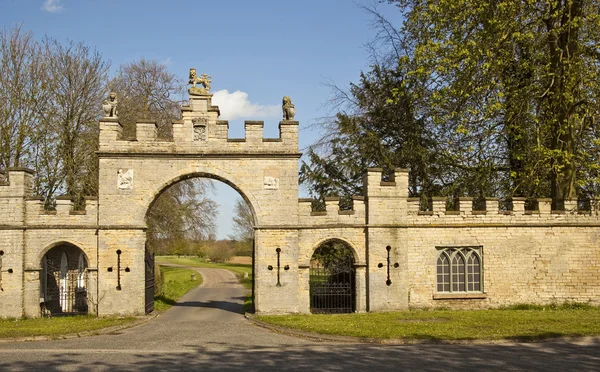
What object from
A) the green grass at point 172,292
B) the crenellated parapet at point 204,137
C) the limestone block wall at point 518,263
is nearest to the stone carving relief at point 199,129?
the crenellated parapet at point 204,137

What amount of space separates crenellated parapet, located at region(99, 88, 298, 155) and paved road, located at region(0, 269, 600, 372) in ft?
19.1

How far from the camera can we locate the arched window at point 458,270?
1934 cm

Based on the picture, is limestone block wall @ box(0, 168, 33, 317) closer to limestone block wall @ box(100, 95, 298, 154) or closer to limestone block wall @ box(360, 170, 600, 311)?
limestone block wall @ box(100, 95, 298, 154)

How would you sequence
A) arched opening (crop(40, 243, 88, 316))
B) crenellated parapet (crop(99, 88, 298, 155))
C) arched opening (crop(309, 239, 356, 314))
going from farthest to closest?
arched opening (crop(40, 243, 88, 316)) < arched opening (crop(309, 239, 356, 314)) < crenellated parapet (crop(99, 88, 298, 155))

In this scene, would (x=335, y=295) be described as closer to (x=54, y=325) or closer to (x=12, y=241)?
(x=54, y=325)

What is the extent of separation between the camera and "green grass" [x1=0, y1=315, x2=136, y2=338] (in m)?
15.0

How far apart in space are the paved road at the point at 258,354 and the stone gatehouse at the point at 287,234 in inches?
126

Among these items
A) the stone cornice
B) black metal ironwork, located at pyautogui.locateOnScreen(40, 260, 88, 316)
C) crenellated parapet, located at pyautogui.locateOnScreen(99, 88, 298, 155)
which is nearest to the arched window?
the stone cornice

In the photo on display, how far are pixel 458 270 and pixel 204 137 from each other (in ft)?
31.0

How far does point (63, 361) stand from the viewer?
11.5 m

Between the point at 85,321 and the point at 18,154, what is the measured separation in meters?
12.9

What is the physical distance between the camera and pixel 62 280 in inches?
914

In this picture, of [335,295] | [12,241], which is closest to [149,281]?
[12,241]

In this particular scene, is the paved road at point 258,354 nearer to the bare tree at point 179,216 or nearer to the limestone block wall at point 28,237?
the limestone block wall at point 28,237
